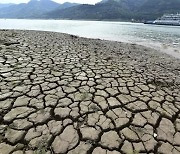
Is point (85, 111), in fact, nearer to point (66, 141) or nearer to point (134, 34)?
point (66, 141)

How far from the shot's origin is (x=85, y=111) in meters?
3.33

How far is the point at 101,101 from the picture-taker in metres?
3.72

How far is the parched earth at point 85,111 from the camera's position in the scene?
2.62m

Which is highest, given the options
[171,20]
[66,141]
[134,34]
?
[66,141]

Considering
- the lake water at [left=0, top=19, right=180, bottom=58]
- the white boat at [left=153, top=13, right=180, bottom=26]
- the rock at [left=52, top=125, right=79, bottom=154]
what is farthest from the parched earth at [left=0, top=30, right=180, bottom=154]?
the white boat at [left=153, top=13, right=180, bottom=26]

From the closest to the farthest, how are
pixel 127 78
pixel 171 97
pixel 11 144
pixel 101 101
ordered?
1. pixel 11 144
2. pixel 101 101
3. pixel 171 97
4. pixel 127 78

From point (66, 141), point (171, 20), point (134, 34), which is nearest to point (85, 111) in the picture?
point (66, 141)

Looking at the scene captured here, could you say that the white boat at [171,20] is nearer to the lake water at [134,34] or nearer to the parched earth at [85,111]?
the lake water at [134,34]

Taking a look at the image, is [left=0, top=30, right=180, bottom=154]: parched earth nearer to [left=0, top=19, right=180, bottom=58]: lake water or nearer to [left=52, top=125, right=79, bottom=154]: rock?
[left=52, top=125, right=79, bottom=154]: rock

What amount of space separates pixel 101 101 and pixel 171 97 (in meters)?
1.67

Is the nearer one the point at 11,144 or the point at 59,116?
the point at 11,144

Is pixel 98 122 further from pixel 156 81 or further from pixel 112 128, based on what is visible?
pixel 156 81

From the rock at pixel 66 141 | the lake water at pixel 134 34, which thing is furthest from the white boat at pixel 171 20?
the rock at pixel 66 141

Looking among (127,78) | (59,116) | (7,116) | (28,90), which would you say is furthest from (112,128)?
(127,78)
